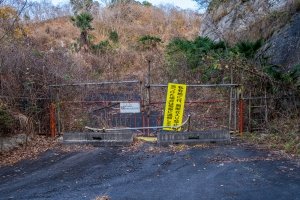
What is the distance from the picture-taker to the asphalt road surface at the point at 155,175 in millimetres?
6535

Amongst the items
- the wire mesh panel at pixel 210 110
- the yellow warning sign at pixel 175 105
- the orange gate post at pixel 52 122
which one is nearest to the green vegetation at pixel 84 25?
the wire mesh panel at pixel 210 110

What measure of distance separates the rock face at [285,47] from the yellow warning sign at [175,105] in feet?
15.6

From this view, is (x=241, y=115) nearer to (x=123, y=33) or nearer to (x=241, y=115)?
(x=241, y=115)

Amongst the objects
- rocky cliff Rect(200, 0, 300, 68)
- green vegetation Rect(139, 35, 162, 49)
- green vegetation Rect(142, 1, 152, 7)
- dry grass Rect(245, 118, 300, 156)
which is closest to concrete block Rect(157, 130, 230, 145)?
dry grass Rect(245, 118, 300, 156)

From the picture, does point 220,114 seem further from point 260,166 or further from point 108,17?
point 108,17

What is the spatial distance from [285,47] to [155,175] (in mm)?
9645

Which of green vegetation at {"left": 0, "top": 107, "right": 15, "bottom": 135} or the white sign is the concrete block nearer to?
the white sign

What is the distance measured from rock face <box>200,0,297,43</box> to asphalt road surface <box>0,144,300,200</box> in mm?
9378

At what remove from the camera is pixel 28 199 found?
254 inches

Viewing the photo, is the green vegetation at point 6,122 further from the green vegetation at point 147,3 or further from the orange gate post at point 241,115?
the green vegetation at point 147,3

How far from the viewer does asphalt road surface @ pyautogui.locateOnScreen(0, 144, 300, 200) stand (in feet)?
21.4

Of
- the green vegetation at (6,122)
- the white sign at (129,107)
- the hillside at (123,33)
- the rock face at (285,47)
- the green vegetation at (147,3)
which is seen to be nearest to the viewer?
the green vegetation at (6,122)

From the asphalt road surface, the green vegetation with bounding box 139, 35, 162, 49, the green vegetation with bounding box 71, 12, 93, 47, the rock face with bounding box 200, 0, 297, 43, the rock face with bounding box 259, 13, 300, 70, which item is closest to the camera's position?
the asphalt road surface

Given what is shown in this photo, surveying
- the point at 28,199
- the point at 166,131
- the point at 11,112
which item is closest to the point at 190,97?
the point at 166,131
